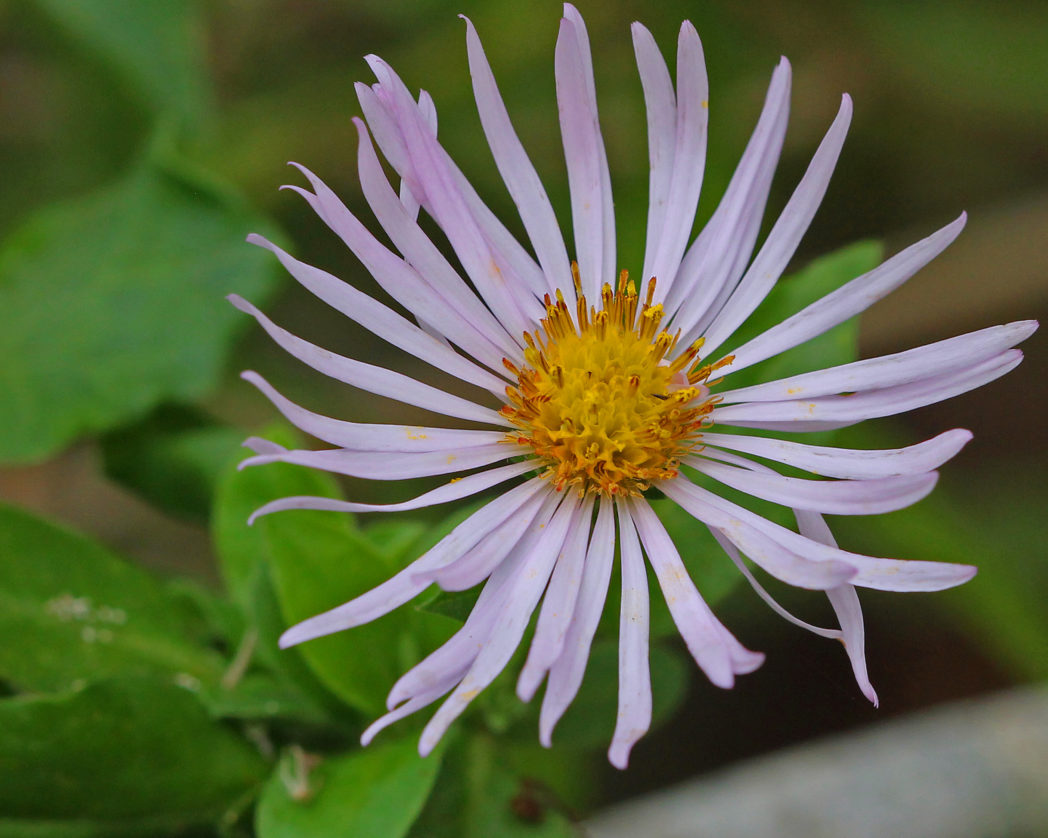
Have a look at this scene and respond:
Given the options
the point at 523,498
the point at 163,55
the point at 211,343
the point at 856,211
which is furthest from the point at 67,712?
the point at 856,211

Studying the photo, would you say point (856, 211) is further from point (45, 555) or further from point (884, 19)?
point (45, 555)

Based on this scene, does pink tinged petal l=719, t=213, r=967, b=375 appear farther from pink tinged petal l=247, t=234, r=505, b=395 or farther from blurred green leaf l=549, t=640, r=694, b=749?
blurred green leaf l=549, t=640, r=694, b=749

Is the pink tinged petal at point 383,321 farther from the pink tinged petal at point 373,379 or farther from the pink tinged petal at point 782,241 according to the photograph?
the pink tinged petal at point 782,241

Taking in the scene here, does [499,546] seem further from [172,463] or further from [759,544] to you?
[172,463]

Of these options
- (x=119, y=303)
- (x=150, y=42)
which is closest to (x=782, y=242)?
(x=119, y=303)

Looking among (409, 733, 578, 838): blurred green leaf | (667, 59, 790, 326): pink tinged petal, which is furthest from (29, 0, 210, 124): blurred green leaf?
(409, 733, 578, 838): blurred green leaf

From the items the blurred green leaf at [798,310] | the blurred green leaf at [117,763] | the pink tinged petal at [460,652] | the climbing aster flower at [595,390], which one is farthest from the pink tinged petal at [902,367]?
the blurred green leaf at [117,763]
